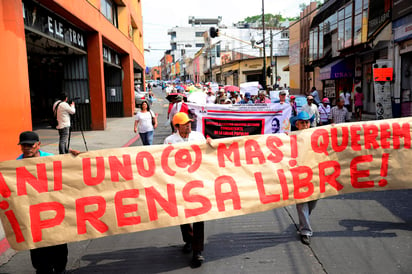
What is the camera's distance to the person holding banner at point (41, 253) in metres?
3.74

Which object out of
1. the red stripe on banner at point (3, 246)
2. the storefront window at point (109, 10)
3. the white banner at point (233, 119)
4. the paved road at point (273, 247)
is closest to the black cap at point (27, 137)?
the paved road at point (273, 247)

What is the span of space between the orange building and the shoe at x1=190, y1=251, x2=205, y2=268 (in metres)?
5.48

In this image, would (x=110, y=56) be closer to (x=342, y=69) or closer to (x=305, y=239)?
(x=342, y=69)

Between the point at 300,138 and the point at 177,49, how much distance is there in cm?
13084

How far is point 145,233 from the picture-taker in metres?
5.25

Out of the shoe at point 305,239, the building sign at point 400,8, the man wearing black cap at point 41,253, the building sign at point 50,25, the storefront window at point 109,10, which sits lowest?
the shoe at point 305,239

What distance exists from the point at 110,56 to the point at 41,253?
19.5 m

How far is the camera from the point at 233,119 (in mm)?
8586

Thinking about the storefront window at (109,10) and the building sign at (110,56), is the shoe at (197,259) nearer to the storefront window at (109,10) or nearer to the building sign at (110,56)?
the building sign at (110,56)

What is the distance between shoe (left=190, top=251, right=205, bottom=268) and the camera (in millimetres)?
4105

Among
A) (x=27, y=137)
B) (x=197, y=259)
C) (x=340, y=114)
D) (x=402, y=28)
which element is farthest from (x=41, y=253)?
(x=402, y=28)

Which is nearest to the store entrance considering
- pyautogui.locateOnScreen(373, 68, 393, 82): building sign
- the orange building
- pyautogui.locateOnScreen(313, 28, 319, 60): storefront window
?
the orange building

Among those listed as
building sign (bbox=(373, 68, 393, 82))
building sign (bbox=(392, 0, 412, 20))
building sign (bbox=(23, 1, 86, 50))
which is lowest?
building sign (bbox=(373, 68, 393, 82))

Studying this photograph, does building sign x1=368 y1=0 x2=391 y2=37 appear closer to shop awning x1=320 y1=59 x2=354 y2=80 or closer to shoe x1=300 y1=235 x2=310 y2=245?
shop awning x1=320 y1=59 x2=354 y2=80
